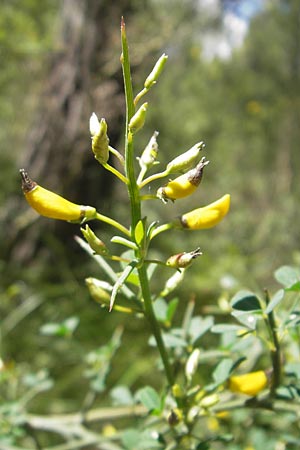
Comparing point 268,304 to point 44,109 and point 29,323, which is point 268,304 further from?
point 44,109

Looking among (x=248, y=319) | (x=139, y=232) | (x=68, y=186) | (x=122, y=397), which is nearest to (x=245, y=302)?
(x=248, y=319)

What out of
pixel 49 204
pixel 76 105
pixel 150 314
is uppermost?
pixel 76 105

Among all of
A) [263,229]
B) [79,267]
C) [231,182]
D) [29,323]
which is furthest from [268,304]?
[231,182]

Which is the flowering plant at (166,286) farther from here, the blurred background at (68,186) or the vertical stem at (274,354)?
the blurred background at (68,186)

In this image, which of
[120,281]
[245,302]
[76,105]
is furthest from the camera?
[76,105]

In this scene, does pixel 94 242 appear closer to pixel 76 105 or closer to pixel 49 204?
pixel 49 204

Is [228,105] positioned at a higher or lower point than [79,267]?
higher
